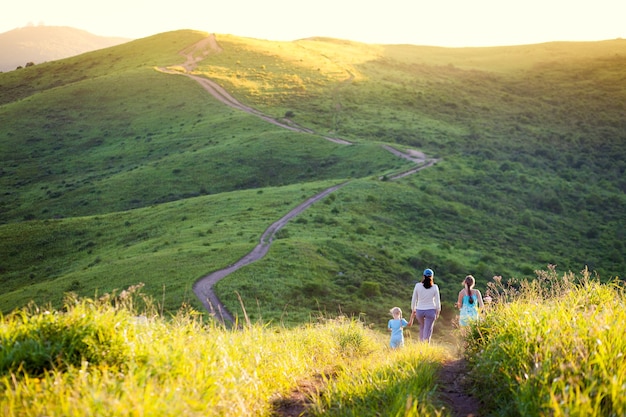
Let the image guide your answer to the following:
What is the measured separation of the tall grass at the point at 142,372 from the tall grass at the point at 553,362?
856 millimetres

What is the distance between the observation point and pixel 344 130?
84500 mm

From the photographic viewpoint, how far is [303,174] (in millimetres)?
67875

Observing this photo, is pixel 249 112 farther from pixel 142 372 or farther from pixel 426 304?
pixel 142 372

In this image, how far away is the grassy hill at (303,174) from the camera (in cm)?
3406

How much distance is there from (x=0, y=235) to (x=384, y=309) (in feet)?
120

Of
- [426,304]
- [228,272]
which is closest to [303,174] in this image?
[228,272]

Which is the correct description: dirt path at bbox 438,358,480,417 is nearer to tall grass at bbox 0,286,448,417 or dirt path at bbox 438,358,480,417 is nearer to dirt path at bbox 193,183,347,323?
tall grass at bbox 0,286,448,417

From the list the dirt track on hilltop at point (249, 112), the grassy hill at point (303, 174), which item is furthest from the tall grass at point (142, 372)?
the grassy hill at point (303, 174)

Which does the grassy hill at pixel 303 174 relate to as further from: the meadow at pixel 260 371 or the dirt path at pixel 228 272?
the meadow at pixel 260 371

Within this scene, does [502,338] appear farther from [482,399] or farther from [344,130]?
[344,130]

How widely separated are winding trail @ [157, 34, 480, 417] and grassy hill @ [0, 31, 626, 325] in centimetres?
82

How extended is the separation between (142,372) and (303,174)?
62520 millimetres

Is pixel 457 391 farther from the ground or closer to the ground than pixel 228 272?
farther from the ground

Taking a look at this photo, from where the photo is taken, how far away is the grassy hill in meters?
34.1
